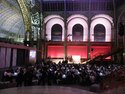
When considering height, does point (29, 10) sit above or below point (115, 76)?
above

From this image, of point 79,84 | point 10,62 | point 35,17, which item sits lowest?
point 79,84

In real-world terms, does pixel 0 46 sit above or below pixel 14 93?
above

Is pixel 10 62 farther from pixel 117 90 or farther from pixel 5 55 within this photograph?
pixel 117 90

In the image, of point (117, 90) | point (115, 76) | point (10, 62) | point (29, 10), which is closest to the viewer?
point (117, 90)

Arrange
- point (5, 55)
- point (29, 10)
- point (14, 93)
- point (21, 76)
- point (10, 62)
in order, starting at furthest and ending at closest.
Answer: point (29, 10)
point (10, 62)
point (5, 55)
point (21, 76)
point (14, 93)

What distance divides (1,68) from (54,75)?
442cm

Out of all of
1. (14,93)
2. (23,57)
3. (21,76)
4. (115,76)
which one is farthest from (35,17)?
(14,93)

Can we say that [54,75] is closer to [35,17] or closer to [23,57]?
[23,57]

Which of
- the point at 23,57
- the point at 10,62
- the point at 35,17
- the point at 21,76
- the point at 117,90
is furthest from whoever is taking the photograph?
the point at 35,17

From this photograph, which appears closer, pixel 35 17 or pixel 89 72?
pixel 89 72

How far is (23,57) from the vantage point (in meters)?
34.8

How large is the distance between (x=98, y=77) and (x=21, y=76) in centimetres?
762

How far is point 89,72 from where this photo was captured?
23609mm

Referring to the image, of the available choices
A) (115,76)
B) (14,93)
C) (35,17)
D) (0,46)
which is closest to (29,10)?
(35,17)
